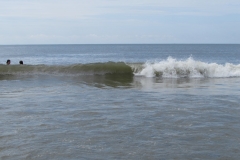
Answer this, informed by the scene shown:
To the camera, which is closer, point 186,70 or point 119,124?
point 119,124

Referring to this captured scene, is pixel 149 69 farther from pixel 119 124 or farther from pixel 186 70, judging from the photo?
pixel 119 124

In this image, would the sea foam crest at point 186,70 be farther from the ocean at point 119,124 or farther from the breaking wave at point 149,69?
the ocean at point 119,124

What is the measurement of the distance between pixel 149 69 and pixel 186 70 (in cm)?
277

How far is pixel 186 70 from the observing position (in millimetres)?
23531

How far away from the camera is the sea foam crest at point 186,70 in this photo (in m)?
23.0

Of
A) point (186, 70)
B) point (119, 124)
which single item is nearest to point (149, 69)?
point (186, 70)

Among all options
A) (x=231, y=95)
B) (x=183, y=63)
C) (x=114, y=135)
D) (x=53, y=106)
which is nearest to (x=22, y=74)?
(x=183, y=63)

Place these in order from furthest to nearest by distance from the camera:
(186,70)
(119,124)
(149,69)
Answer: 1. (186,70)
2. (149,69)
3. (119,124)

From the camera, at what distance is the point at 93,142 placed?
23.8 ft

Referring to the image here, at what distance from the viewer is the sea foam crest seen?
23.0m

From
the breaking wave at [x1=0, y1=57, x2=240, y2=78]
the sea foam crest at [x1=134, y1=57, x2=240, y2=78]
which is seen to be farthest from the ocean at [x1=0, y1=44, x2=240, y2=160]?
the breaking wave at [x1=0, y1=57, x2=240, y2=78]

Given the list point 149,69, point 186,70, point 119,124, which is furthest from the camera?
point 186,70

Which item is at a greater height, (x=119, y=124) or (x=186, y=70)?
(x=186, y=70)

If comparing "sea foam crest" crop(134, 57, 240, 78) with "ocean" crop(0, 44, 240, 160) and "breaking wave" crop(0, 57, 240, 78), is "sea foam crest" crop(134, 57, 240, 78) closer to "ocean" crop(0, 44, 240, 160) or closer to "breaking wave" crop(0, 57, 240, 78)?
"breaking wave" crop(0, 57, 240, 78)
